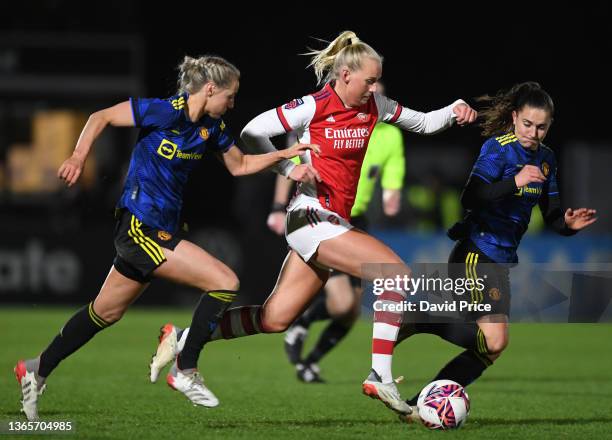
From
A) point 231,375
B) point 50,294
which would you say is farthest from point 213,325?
point 50,294

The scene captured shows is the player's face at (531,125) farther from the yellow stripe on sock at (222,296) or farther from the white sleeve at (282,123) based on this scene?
the yellow stripe on sock at (222,296)

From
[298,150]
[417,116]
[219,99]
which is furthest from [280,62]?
[298,150]

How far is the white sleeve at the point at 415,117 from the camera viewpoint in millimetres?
6855

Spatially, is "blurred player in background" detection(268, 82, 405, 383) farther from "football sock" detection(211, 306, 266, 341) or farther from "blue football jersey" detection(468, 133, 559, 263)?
"blue football jersey" detection(468, 133, 559, 263)

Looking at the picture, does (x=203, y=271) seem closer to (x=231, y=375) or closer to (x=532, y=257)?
(x=231, y=375)

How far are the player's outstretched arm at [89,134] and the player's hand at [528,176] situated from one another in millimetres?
2137

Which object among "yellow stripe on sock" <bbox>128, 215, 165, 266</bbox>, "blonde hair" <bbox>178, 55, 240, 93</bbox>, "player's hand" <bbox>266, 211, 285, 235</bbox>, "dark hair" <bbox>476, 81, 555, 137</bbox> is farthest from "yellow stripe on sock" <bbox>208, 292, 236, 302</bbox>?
"player's hand" <bbox>266, 211, 285, 235</bbox>

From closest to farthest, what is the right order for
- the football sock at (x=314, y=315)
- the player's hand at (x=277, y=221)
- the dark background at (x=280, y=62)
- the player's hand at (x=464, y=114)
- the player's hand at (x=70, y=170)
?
1. the player's hand at (x=70, y=170)
2. the player's hand at (x=464, y=114)
3. the player's hand at (x=277, y=221)
4. the football sock at (x=314, y=315)
5. the dark background at (x=280, y=62)

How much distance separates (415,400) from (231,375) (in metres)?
3.22

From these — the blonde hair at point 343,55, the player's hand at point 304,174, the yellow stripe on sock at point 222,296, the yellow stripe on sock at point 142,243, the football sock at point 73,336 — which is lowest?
the football sock at point 73,336

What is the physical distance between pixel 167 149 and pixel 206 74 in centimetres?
48

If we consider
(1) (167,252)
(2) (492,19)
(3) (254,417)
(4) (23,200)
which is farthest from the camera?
(2) (492,19)

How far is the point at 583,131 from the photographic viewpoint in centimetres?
2095

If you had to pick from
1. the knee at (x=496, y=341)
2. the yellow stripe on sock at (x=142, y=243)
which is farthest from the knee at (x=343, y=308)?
the yellow stripe on sock at (x=142, y=243)
